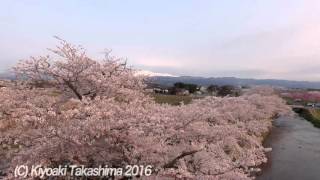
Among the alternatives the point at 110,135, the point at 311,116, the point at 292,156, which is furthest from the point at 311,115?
the point at 110,135

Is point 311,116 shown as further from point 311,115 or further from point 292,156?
point 292,156

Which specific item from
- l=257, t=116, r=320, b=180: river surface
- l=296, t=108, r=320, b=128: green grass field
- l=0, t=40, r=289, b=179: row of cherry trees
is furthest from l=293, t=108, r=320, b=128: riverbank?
l=0, t=40, r=289, b=179: row of cherry trees

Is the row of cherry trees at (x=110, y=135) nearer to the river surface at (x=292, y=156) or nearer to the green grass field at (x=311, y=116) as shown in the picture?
the river surface at (x=292, y=156)

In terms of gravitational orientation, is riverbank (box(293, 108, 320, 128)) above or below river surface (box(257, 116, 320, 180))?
below

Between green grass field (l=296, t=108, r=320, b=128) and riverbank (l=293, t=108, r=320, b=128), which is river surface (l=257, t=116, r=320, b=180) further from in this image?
riverbank (l=293, t=108, r=320, b=128)

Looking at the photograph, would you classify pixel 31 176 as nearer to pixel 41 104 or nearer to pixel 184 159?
pixel 41 104

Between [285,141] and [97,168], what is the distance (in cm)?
3056

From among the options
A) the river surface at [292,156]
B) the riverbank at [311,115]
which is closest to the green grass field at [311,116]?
the riverbank at [311,115]

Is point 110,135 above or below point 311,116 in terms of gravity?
above

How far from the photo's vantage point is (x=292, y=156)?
29.7 m

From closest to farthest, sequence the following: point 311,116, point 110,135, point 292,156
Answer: point 110,135, point 292,156, point 311,116

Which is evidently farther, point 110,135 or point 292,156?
point 292,156

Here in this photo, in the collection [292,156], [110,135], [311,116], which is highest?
[110,135]

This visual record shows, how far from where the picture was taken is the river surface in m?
23.4
